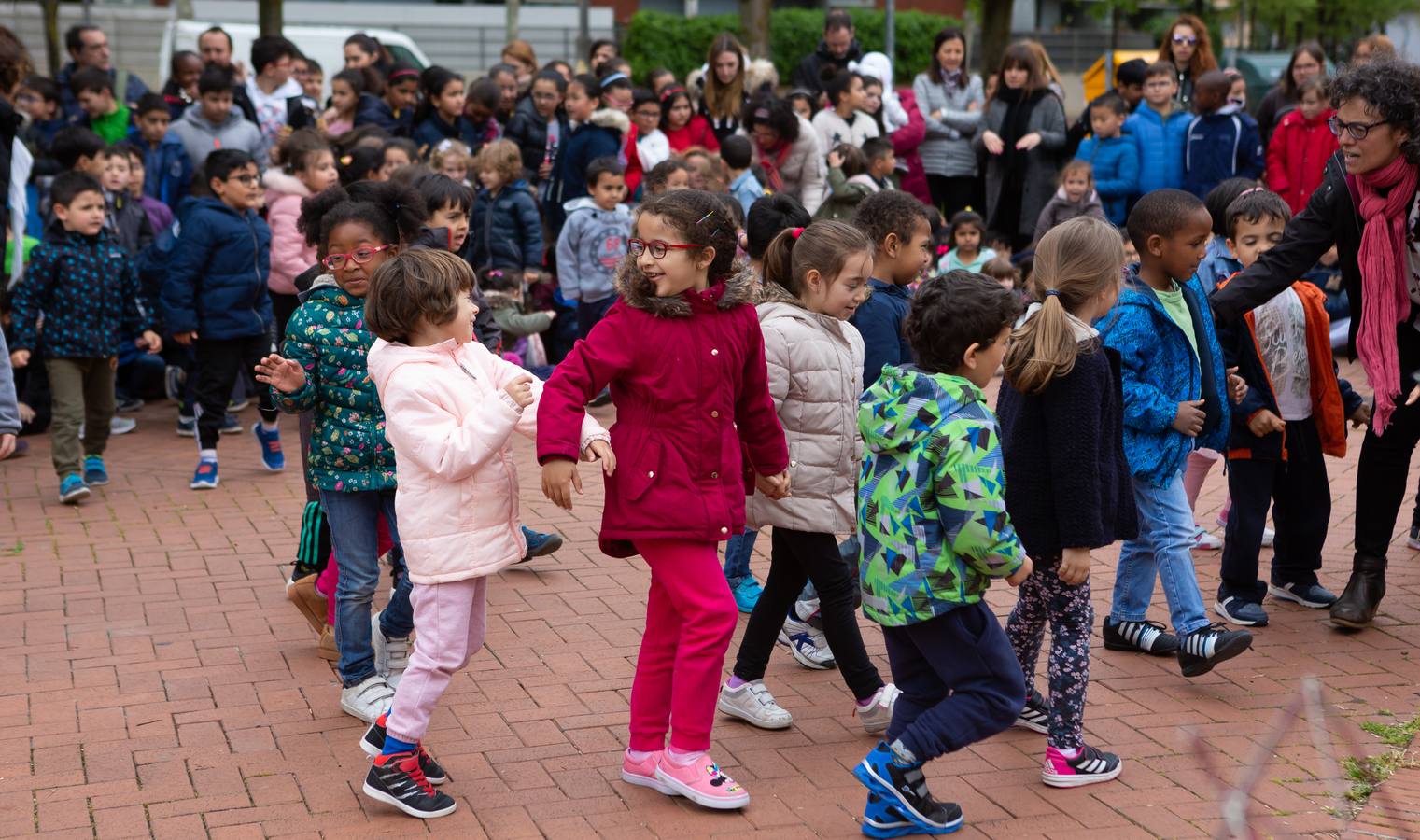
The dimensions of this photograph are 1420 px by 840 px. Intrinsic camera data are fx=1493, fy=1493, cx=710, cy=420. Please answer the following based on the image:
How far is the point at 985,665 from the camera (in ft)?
12.8

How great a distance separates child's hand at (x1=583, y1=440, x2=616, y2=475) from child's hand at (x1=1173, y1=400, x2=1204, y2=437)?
210cm

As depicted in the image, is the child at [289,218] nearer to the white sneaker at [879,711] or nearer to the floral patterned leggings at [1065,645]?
the white sneaker at [879,711]

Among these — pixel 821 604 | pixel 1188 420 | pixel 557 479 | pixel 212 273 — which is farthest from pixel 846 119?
pixel 557 479

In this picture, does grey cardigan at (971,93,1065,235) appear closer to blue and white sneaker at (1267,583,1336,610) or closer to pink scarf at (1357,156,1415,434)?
blue and white sneaker at (1267,583,1336,610)

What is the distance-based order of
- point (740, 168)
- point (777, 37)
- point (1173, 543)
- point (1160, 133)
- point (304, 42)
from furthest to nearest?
point (777, 37) → point (304, 42) → point (1160, 133) → point (740, 168) → point (1173, 543)

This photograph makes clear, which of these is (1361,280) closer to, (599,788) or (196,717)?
(599,788)

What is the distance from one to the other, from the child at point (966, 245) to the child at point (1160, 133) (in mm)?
1415

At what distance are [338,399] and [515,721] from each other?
3.85 feet

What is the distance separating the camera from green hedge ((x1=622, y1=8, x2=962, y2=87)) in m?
38.0

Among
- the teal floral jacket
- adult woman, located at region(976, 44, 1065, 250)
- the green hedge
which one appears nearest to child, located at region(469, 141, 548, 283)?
adult woman, located at region(976, 44, 1065, 250)

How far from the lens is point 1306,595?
6.07 m

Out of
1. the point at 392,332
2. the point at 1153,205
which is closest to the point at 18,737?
the point at 392,332

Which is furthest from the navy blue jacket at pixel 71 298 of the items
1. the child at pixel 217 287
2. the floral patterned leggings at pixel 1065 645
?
the floral patterned leggings at pixel 1065 645

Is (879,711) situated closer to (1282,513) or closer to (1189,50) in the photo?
(1282,513)
